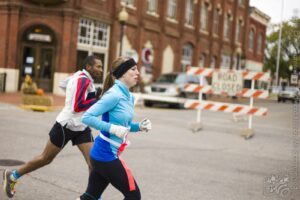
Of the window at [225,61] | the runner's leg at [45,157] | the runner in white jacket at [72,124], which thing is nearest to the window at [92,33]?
the window at [225,61]

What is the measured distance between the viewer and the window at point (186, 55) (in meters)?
38.1

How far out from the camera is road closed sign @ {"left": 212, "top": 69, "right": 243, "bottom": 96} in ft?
45.6

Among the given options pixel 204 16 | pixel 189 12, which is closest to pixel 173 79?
pixel 189 12

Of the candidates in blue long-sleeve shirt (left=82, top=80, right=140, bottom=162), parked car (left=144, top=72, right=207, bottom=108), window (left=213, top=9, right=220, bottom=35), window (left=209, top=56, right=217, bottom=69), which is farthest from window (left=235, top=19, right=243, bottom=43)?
blue long-sleeve shirt (left=82, top=80, right=140, bottom=162)

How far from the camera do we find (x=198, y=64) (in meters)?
40.5

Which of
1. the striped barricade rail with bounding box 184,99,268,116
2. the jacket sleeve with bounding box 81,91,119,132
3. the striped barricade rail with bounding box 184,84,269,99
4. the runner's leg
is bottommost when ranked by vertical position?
the runner's leg

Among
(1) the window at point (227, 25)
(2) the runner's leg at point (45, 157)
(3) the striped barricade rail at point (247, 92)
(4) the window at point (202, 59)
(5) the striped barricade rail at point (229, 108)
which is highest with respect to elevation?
(1) the window at point (227, 25)

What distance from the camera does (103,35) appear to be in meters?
28.6

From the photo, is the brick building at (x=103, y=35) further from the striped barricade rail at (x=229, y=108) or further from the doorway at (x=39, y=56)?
the striped barricade rail at (x=229, y=108)

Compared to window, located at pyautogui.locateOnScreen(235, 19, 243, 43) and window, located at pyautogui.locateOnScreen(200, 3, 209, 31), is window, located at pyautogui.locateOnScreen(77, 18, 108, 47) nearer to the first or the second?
window, located at pyautogui.locateOnScreen(200, 3, 209, 31)

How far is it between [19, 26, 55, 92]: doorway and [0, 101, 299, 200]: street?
35.7 feet

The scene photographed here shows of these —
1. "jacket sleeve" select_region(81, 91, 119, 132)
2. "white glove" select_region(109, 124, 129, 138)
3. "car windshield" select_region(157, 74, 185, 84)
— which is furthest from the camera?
"car windshield" select_region(157, 74, 185, 84)

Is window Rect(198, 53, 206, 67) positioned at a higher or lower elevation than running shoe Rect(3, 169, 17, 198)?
higher

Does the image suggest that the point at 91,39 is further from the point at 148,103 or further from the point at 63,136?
the point at 63,136
